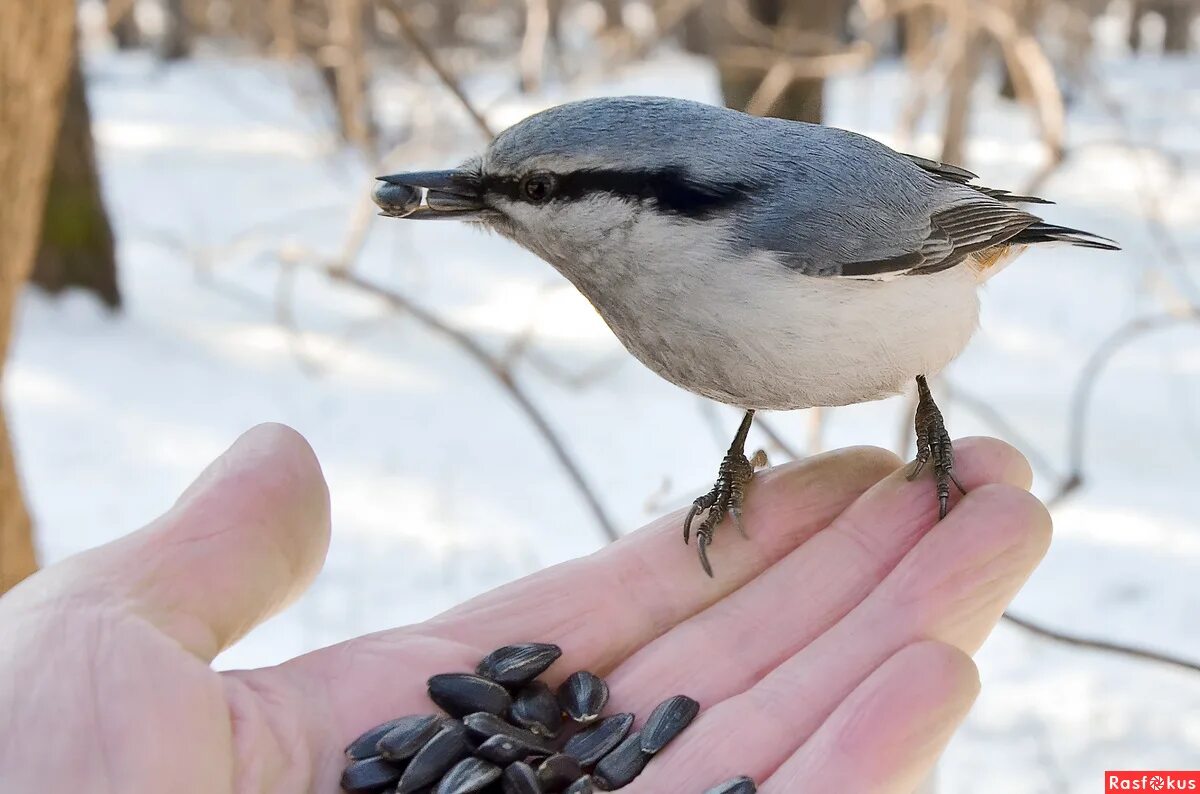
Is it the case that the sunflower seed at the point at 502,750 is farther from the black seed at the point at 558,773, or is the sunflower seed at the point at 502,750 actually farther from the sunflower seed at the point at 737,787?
the sunflower seed at the point at 737,787

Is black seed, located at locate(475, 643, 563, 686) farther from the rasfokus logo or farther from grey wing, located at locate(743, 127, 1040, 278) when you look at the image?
the rasfokus logo

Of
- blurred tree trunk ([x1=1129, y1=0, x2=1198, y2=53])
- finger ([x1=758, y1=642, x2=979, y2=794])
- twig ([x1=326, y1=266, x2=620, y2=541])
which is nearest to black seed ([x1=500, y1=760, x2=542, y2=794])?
finger ([x1=758, y1=642, x2=979, y2=794])

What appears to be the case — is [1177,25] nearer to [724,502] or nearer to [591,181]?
[724,502]

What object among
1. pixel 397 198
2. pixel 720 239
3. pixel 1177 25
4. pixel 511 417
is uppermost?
pixel 397 198

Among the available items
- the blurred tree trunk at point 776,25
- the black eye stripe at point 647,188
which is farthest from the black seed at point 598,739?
the blurred tree trunk at point 776,25

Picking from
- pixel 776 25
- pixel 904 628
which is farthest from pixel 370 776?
pixel 776 25

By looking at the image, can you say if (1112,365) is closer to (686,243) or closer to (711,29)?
(711,29)
